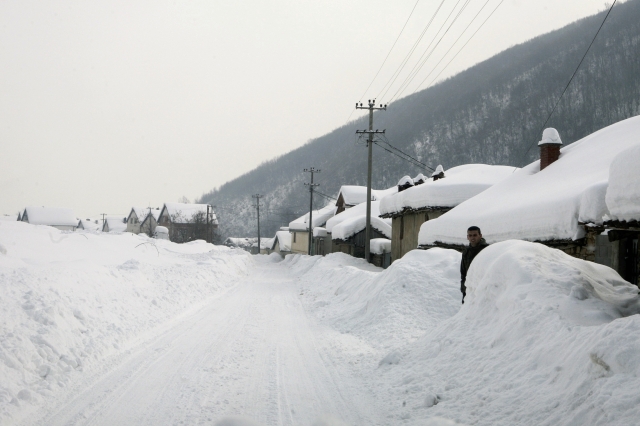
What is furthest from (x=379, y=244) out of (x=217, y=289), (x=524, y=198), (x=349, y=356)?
(x=349, y=356)

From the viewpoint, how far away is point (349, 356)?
7.83 m

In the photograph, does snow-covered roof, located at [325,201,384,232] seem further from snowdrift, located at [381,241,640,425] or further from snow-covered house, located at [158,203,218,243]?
snow-covered house, located at [158,203,218,243]

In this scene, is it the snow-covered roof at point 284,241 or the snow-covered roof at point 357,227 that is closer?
the snow-covered roof at point 357,227

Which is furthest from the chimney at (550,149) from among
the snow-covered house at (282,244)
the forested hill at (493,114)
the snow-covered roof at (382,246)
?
the forested hill at (493,114)

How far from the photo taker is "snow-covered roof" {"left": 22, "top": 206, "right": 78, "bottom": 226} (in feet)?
283

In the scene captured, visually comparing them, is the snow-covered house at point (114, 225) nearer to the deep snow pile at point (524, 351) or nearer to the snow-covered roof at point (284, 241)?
the snow-covered roof at point (284, 241)

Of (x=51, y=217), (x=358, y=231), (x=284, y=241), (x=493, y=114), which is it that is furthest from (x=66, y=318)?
(x=493, y=114)

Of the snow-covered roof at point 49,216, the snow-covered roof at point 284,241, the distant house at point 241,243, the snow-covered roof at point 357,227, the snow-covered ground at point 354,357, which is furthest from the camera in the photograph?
the distant house at point 241,243

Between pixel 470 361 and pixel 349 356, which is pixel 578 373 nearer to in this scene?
pixel 470 361

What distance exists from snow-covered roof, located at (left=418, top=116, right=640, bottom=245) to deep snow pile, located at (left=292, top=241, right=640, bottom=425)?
3.17 metres

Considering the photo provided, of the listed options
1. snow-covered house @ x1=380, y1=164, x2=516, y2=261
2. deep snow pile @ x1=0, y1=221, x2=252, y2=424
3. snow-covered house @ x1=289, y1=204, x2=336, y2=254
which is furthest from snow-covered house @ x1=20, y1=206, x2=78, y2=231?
deep snow pile @ x1=0, y1=221, x2=252, y2=424

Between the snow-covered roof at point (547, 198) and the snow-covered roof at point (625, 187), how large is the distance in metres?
2.68

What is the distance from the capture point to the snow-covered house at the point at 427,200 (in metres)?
21.7

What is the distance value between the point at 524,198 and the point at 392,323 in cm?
662
